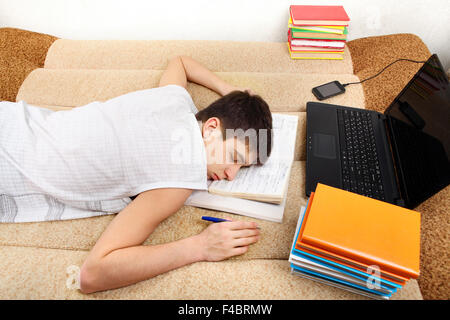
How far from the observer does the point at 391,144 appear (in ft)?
3.17

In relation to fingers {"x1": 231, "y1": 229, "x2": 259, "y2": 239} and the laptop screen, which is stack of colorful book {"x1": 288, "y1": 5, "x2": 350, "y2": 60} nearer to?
the laptop screen

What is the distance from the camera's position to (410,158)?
2.74ft

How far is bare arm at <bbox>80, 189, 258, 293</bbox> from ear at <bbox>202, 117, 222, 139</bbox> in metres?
0.22

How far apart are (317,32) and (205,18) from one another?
22.8 inches

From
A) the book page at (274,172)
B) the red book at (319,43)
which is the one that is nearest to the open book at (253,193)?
the book page at (274,172)

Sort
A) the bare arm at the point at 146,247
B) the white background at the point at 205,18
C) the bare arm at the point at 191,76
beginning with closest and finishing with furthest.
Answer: the bare arm at the point at 146,247 < the bare arm at the point at 191,76 < the white background at the point at 205,18

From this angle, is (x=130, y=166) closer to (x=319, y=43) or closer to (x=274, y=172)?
(x=274, y=172)

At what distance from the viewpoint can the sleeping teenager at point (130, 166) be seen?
2.40 feet

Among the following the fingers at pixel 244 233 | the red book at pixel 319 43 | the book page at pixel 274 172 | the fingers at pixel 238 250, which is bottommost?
the fingers at pixel 238 250

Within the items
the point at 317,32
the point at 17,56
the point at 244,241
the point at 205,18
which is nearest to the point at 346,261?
the point at 244,241

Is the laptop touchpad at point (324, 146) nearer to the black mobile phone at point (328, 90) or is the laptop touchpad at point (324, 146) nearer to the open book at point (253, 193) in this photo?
the open book at point (253, 193)

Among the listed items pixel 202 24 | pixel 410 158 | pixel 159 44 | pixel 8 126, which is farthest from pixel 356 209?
pixel 202 24

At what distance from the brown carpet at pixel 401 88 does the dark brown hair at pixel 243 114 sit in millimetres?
492

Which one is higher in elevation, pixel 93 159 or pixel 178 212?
pixel 93 159
